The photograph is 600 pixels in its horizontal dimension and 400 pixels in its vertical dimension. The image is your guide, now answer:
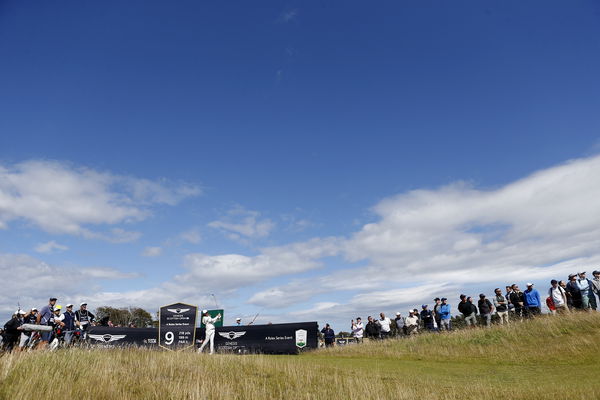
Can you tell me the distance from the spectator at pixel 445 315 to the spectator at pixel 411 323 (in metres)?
2.05

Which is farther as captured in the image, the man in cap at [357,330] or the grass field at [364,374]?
the man in cap at [357,330]

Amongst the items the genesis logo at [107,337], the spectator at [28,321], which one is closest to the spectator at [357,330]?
the genesis logo at [107,337]

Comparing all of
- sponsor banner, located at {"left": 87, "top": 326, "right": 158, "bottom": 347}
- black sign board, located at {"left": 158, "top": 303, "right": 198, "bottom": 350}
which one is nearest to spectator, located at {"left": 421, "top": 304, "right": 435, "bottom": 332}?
black sign board, located at {"left": 158, "top": 303, "right": 198, "bottom": 350}

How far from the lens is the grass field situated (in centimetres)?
764

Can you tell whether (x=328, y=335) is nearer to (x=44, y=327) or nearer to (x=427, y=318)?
(x=427, y=318)

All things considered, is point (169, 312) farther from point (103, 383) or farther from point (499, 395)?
point (499, 395)

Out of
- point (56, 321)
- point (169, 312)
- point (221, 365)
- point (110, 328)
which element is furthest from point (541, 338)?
point (110, 328)

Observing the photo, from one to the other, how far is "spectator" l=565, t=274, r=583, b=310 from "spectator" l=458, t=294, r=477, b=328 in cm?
462

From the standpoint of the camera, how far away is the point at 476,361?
15.9 meters

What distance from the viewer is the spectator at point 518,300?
20.1m

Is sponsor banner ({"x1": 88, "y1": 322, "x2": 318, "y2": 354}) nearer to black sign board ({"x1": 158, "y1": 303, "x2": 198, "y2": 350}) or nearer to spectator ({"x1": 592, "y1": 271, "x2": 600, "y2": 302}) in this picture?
black sign board ({"x1": 158, "y1": 303, "x2": 198, "y2": 350})

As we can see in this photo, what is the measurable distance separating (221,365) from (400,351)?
10521mm

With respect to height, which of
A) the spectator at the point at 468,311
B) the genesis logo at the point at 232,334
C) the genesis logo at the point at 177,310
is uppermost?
the genesis logo at the point at 177,310

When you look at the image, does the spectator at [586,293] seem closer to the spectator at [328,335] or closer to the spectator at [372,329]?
the spectator at [372,329]
